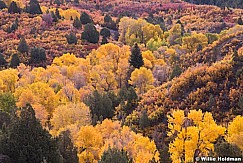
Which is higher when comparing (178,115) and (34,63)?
(178,115)

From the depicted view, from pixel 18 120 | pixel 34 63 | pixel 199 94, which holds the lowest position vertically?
pixel 34 63

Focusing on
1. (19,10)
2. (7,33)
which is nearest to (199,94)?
(7,33)

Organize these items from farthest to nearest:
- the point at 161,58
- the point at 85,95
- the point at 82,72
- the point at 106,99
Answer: the point at 161,58 < the point at 82,72 < the point at 85,95 < the point at 106,99

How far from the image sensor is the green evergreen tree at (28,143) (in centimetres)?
2977

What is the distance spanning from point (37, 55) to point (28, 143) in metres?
57.8

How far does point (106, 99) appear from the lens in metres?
54.1

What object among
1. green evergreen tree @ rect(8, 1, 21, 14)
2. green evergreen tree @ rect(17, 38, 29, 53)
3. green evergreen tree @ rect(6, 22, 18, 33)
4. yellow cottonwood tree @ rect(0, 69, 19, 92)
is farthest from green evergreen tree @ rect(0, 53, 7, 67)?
green evergreen tree @ rect(8, 1, 21, 14)

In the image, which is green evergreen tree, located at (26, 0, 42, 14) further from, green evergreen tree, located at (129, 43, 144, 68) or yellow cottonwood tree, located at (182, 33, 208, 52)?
green evergreen tree, located at (129, 43, 144, 68)

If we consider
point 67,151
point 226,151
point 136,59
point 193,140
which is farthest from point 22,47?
point 226,151

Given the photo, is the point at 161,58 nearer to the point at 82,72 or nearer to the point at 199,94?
the point at 82,72

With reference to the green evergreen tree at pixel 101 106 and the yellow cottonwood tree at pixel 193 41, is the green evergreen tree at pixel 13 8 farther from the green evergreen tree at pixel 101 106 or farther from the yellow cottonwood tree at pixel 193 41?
the green evergreen tree at pixel 101 106

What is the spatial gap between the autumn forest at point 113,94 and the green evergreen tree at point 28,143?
7 cm

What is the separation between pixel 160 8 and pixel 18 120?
433ft

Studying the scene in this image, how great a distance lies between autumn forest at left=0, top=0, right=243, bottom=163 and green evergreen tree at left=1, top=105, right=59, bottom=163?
2.9 inches
